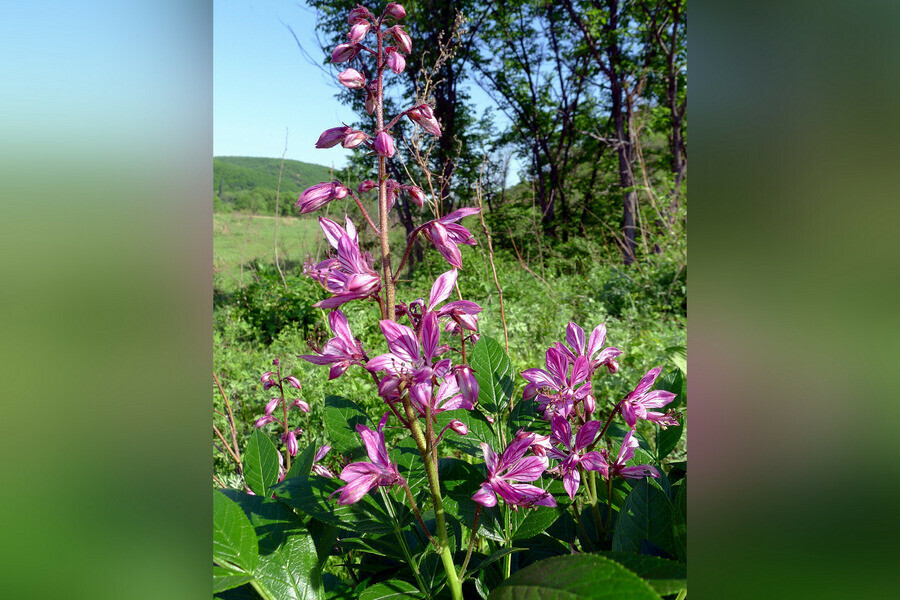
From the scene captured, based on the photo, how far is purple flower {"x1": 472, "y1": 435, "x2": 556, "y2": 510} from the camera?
47 cm

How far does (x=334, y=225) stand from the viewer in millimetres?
476

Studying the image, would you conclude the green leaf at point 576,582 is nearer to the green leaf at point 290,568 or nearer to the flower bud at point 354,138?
the green leaf at point 290,568

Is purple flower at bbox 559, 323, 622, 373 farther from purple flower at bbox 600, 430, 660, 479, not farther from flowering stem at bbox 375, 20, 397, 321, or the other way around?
flowering stem at bbox 375, 20, 397, 321

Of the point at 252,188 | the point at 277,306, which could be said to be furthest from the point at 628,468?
the point at 252,188

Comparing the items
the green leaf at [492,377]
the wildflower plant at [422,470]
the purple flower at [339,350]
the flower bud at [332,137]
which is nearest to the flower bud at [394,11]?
the wildflower plant at [422,470]

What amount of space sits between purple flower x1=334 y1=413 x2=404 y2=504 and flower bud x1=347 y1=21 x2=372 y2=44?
0.36 m

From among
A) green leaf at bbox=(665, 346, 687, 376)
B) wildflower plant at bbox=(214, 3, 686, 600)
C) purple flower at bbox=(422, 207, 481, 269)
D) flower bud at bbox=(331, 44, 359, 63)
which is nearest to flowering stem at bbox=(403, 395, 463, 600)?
wildflower plant at bbox=(214, 3, 686, 600)

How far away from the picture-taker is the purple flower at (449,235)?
0.44m

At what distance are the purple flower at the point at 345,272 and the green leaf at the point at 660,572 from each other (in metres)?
0.28
